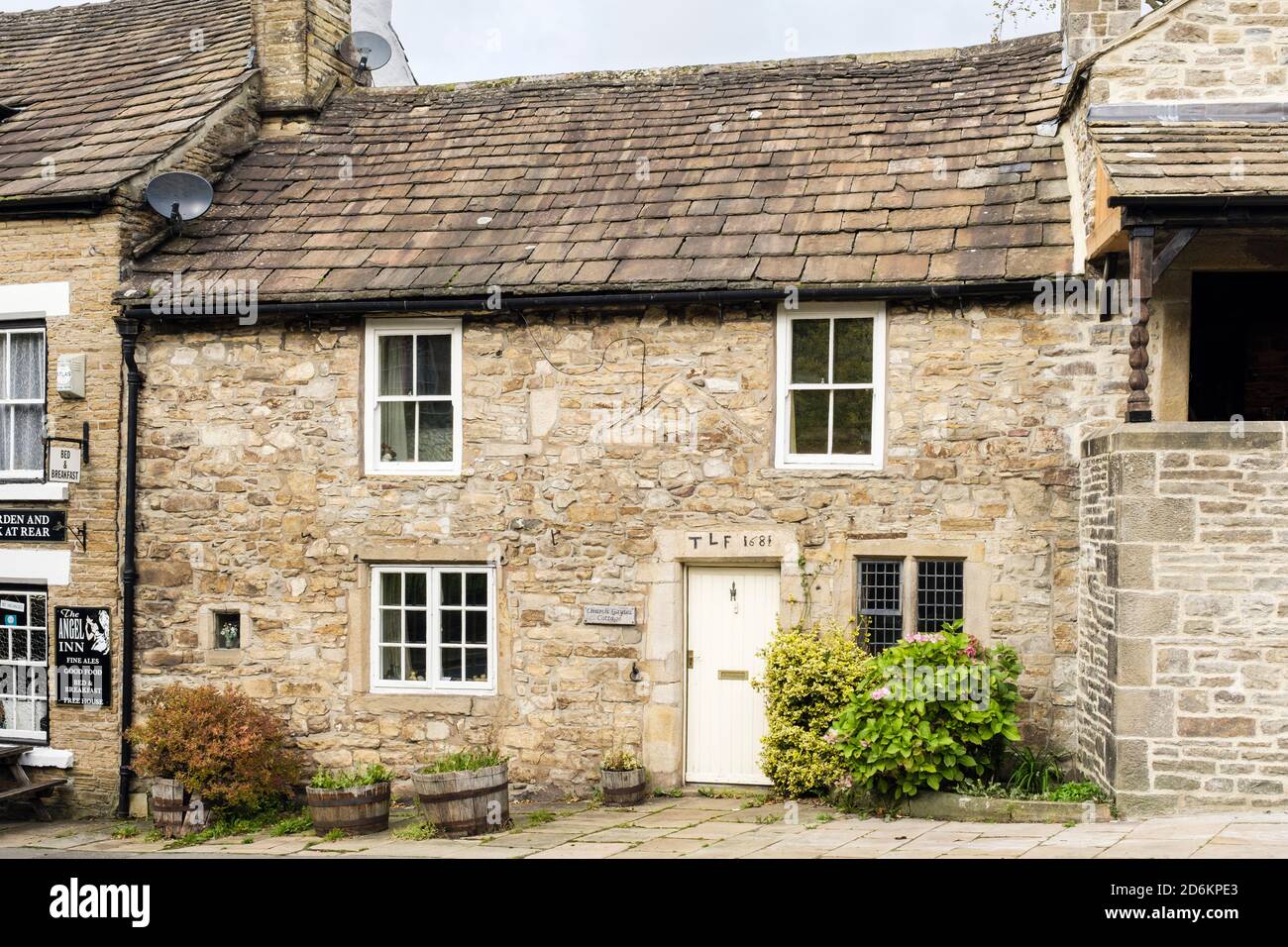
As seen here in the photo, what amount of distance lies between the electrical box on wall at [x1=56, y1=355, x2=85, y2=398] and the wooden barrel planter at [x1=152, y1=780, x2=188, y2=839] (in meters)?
3.96

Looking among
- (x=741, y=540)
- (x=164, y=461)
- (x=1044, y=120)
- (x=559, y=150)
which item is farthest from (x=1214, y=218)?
(x=164, y=461)

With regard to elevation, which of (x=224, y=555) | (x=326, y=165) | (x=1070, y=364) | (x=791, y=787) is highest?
(x=326, y=165)

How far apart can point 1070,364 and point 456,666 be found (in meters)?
6.26

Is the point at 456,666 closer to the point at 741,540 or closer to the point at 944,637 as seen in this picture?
the point at 741,540

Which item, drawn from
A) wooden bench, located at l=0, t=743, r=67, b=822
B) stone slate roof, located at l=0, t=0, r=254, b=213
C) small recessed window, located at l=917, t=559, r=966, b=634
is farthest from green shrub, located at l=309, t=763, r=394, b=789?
stone slate roof, located at l=0, t=0, r=254, b=213

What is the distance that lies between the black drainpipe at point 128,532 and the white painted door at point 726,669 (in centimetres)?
550

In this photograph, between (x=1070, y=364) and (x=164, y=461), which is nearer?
(x=1070, y=364)

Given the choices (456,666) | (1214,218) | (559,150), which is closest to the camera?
(1214,218)

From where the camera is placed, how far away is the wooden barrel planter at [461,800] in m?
10.6

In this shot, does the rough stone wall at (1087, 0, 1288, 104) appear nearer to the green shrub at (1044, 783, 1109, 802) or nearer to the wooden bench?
the green shrub at (1044, 783, 1109, 802)

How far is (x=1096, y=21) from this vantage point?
41.2 feet

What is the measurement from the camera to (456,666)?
12.5 metres

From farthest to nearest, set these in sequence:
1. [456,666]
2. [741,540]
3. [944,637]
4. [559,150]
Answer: [559,150] → [456,666] → [741,540] → [944,637]

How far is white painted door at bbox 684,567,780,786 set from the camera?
1188 cm
